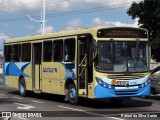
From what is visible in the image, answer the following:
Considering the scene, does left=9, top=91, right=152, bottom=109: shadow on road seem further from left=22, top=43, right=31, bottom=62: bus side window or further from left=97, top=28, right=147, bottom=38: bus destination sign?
left=97, top=28, right=147, bottom=38: bus destination sign

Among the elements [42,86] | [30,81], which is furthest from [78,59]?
[30,81]

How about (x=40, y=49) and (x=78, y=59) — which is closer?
(x=78, y=59)

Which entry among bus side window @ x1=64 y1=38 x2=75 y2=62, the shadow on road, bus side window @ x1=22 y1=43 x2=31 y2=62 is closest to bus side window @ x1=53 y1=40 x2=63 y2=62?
bus side window @ x1=64 y1=38 x2=75 y2=62

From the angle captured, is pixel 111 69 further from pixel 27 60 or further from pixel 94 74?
pixel 27 60

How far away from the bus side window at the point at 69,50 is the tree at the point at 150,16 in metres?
35.3

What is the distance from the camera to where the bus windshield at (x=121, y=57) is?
16.0m

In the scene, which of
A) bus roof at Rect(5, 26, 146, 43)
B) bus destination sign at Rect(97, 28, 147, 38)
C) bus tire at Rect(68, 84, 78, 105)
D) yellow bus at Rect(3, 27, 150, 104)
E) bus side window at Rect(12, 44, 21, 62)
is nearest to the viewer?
yellow bus at Rect(3, 27, 150, 104)

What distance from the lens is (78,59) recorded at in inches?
674

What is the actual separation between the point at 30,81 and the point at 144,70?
7254 millimetres

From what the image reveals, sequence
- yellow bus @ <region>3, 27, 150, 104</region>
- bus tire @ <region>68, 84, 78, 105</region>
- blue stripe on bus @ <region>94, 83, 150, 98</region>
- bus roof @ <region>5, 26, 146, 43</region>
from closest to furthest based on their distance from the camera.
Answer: blue stripe on bus @ <region>94, 83, 150, 98</region> < yellow bus @ <region>3, 27, 150, 104</region> < bus roof @ <region>5, 26, 146, 43</region> < bus tire @ <region>68, 84, 78, 105</region>

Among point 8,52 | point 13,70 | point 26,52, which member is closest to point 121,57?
point 26,52

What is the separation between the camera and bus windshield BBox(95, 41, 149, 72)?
16.0m

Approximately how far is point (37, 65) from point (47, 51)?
58.6 inches

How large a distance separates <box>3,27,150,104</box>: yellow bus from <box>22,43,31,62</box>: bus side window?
7.94 ft
